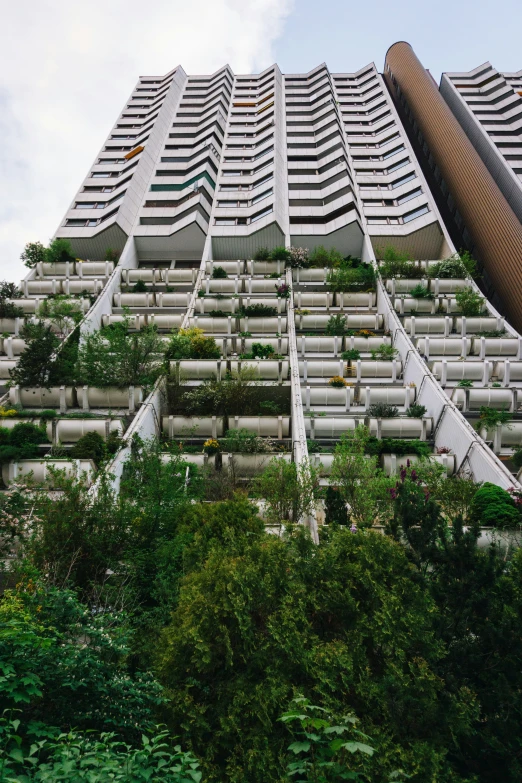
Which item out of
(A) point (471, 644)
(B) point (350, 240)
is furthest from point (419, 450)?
(B) point (350, 240)

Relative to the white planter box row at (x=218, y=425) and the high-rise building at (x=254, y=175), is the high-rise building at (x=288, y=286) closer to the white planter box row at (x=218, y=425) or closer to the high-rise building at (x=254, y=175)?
the white planter box row at (x=218, y=425)

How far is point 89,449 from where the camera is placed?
2027 cm

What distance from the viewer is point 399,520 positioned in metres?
12.2

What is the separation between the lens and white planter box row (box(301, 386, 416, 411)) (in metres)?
27.0

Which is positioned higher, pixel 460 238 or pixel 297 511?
pixel 460 238

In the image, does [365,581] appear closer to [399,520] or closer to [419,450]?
[399,520]

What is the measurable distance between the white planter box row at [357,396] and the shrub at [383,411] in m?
1.06

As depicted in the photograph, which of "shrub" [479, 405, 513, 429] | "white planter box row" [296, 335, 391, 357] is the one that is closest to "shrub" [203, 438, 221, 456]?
"shrub" [479, 405, 513, 429]

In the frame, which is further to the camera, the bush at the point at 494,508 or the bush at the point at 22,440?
the bush at the point at 22,440

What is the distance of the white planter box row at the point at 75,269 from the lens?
140 ft

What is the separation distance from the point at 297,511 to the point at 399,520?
4.74m

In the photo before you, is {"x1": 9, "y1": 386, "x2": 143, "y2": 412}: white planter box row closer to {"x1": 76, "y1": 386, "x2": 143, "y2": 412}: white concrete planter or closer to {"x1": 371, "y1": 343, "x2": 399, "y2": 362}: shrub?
{"x1": 76, "y1": 386, "x2": 143, "y2": 412}: white concrete planter

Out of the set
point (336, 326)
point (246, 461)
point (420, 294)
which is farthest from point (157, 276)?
point (246, 461)

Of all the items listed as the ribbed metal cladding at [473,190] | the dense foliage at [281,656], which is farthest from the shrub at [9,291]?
the ribbed metal cladding at [473,190]
